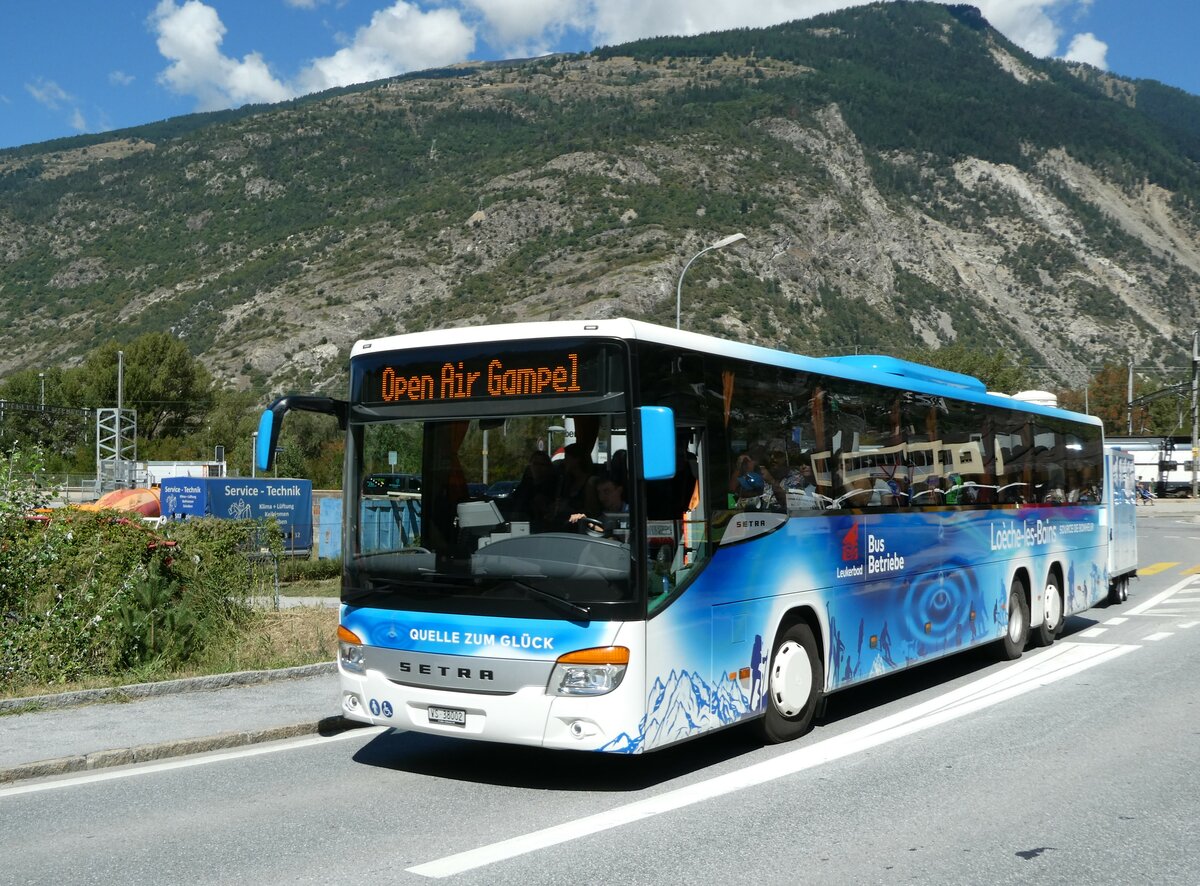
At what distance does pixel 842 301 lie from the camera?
113m

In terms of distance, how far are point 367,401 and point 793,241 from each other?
112 metres

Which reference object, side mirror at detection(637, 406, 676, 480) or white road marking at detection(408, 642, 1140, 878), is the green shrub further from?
side mirror at detection(637, 406, 676, 480)

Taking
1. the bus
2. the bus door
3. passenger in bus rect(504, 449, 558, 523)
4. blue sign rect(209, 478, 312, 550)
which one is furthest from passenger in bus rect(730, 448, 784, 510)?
blue sign rect(209, 478, 312, 550)

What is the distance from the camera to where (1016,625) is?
13133 mm

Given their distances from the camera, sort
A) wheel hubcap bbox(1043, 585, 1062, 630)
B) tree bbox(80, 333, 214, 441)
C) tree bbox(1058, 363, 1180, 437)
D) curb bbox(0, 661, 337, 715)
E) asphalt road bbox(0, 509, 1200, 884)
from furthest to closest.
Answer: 1. tree bbox(1058, 363, 1180, 437)
2. tree bbox(80, 333, 214, 441)
3. wheel hubcap bbox(1043, 585, 1062, 630)
4. curb bbox(0, 661, 337, 715)
5. asphalt road bbox(0, 509, 1200, 884)

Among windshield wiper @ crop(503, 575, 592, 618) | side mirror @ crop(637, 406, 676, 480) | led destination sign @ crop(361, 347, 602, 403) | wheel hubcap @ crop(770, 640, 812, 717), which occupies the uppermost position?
led destination sign @ crop(361, 347, 602, 403)

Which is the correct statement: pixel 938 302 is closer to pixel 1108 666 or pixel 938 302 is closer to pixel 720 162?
pixel 720 162

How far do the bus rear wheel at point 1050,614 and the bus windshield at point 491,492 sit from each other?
8.79 meters

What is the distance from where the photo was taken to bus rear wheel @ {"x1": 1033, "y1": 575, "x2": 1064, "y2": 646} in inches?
554

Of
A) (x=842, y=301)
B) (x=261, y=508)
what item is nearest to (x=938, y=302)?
(x=842, y=301)

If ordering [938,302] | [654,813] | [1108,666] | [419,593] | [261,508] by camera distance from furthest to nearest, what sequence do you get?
[938,302] → [261,508] → [1108,666] → [419,593] → [654,813]

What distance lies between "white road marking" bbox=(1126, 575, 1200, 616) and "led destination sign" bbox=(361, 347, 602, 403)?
1402 centimetres

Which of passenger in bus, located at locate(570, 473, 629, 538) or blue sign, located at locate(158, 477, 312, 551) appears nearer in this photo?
passenger in bus, located at locate(570, 473, 629, 538)

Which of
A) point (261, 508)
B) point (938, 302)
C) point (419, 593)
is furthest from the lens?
point (938, 302)
